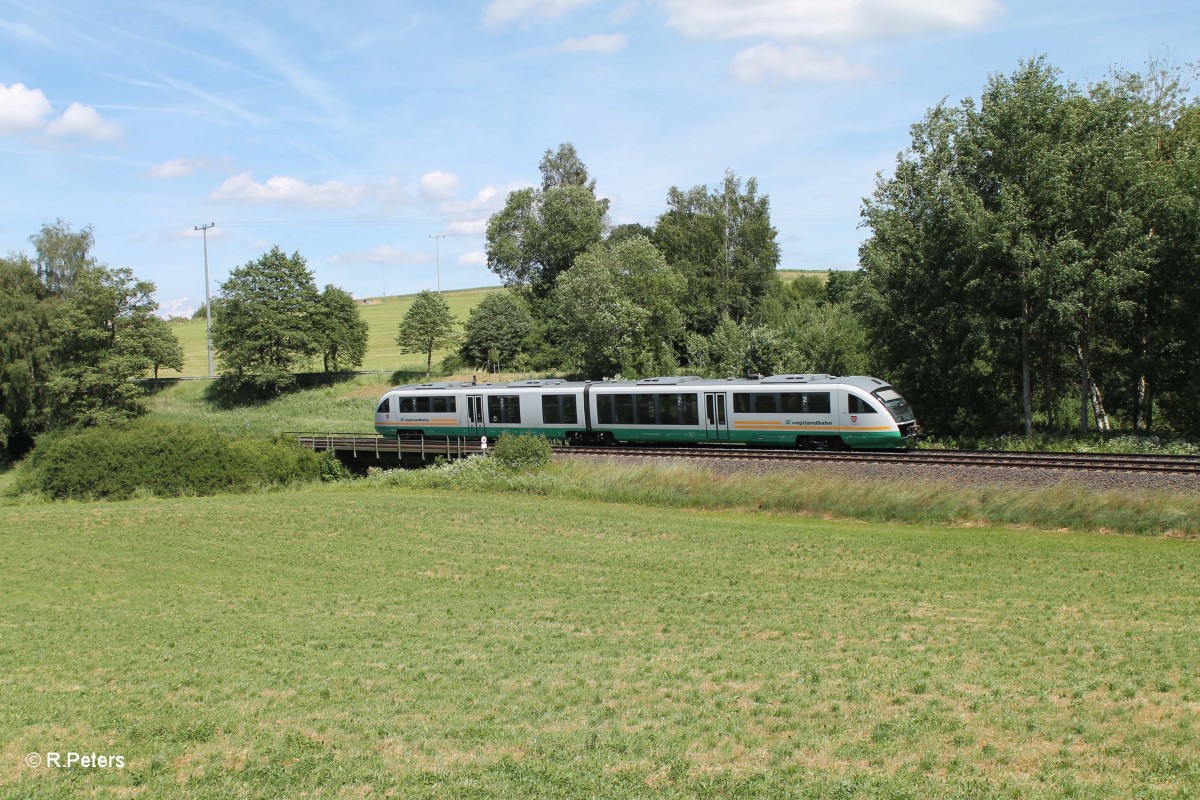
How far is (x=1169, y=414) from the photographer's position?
107 ft

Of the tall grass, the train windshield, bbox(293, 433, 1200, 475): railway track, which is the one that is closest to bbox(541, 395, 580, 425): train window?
bbox(293, 433, 1200, 475): railway track

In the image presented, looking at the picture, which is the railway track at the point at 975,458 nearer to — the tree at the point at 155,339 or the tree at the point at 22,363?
the tree at the point at 155,339

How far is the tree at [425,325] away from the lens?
68312mm

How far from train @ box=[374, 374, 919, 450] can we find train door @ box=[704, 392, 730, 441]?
0.11 feet

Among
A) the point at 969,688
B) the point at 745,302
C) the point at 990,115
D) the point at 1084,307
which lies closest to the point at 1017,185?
the point at 990,115

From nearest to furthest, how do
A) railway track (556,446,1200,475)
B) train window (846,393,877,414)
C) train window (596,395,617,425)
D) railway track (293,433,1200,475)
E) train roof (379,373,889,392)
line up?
1. railway track (556,446,1200,475)
2. railway track (293,433,1200,475)
3. train window (846,393,877,414)
4. train roof (379,373,889,392)
5. train window (596,395,617,425)

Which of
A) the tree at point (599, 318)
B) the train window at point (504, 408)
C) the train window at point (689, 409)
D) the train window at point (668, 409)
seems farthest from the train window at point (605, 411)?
the tree at point (599, 318)

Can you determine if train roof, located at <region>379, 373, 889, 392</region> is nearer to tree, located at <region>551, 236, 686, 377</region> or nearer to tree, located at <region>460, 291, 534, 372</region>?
tree, located at <region>551, 236, 686, 377</region>

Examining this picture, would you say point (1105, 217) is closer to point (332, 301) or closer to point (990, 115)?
point (990, 115)

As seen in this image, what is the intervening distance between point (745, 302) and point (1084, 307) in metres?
43.9

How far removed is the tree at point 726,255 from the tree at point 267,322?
29.7m

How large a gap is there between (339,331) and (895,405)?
2082 inches

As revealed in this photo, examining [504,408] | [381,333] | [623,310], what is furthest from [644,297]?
[381,333]

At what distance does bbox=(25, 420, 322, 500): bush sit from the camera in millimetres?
33219
